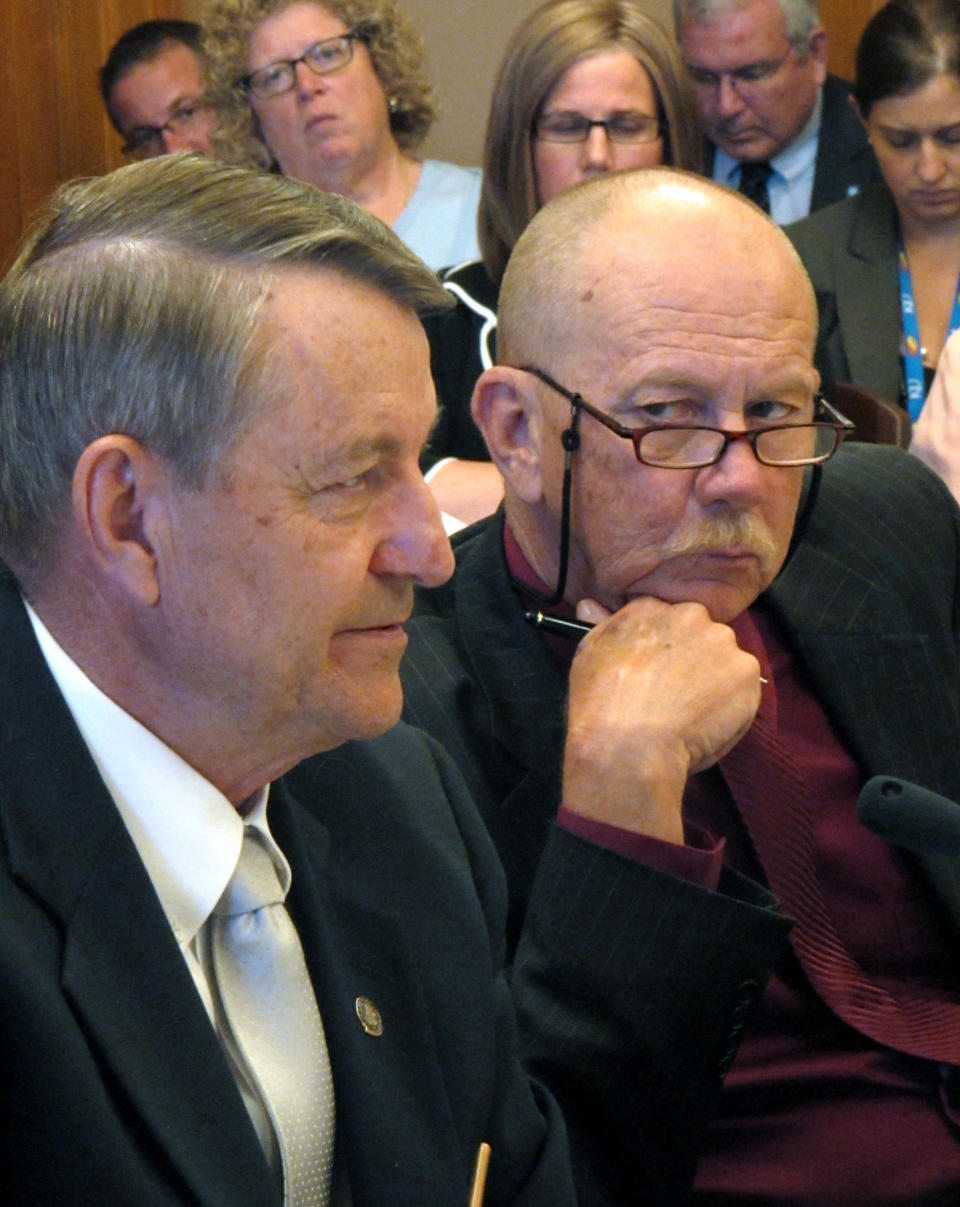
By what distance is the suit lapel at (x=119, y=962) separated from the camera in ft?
3.14

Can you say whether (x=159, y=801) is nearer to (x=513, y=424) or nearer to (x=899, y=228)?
(x=513, y=424)

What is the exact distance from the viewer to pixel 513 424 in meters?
1.73

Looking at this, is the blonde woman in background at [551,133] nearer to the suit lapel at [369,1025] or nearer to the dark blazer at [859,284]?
the dark blazer at [859,284]

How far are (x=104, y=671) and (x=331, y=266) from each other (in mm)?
312

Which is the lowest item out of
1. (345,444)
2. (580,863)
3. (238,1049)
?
(580,863)

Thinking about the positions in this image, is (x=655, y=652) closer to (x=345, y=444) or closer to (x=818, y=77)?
(x=345, y=444)

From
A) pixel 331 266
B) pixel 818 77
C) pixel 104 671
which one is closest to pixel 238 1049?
pixel 104 671

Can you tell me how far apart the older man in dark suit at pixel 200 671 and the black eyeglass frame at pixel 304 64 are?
7.09 ft

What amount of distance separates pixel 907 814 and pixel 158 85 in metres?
3.39

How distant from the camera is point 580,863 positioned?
1420 millimetres

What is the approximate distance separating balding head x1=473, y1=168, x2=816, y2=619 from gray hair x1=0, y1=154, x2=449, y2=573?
0.58m

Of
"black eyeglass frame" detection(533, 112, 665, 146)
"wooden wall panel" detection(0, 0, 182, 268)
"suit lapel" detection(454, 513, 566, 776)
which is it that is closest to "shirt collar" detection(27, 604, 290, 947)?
"suit lapel" detection(454, 513, 566, 776)

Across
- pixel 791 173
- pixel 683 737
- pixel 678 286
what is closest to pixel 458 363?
pixel 678 286

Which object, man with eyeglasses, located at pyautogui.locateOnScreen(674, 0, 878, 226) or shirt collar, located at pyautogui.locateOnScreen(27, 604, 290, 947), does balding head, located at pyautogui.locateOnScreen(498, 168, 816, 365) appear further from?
man with eyeglasses, located at pyautogui.locateOnScreen(674, 0, 878, 226)
